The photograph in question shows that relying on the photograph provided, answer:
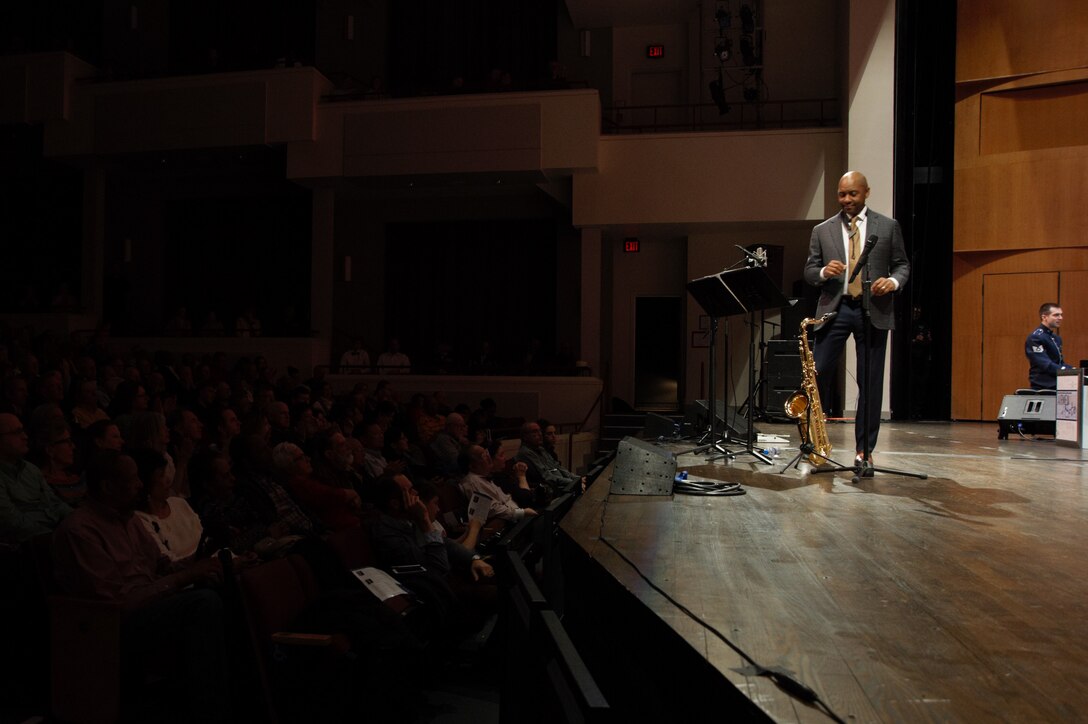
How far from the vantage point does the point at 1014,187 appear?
8289mm

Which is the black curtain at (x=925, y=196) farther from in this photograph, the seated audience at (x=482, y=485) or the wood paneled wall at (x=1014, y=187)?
the seated audience at (x=482, y=485)

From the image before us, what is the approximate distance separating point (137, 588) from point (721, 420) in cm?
399

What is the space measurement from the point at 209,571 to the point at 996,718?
2259 mm

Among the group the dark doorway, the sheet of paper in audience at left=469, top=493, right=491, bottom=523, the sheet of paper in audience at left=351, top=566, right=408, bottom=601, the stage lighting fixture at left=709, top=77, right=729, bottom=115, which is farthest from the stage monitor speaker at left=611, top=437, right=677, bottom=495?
the dark doorway

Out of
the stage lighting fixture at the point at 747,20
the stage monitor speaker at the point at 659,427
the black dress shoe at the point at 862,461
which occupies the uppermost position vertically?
the stage lighting fixture at the point at 747,20

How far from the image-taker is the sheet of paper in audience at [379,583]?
2.92 metres

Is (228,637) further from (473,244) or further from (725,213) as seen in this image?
(473,244)

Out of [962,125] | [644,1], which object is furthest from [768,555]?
[644,1]

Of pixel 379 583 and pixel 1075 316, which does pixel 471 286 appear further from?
pixel 379 583

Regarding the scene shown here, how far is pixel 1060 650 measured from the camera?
139 cm

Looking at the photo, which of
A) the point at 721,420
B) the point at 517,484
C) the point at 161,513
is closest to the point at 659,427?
the point at 721,420

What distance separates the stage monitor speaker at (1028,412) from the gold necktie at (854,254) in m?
3.63

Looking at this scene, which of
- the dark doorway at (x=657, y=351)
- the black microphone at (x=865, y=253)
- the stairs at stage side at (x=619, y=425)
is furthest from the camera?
the dark doorway at (x=657, y=351)

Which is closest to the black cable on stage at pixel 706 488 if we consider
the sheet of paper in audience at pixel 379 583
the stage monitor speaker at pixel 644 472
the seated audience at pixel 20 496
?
the stage monitor speaker at pixel 644 472
